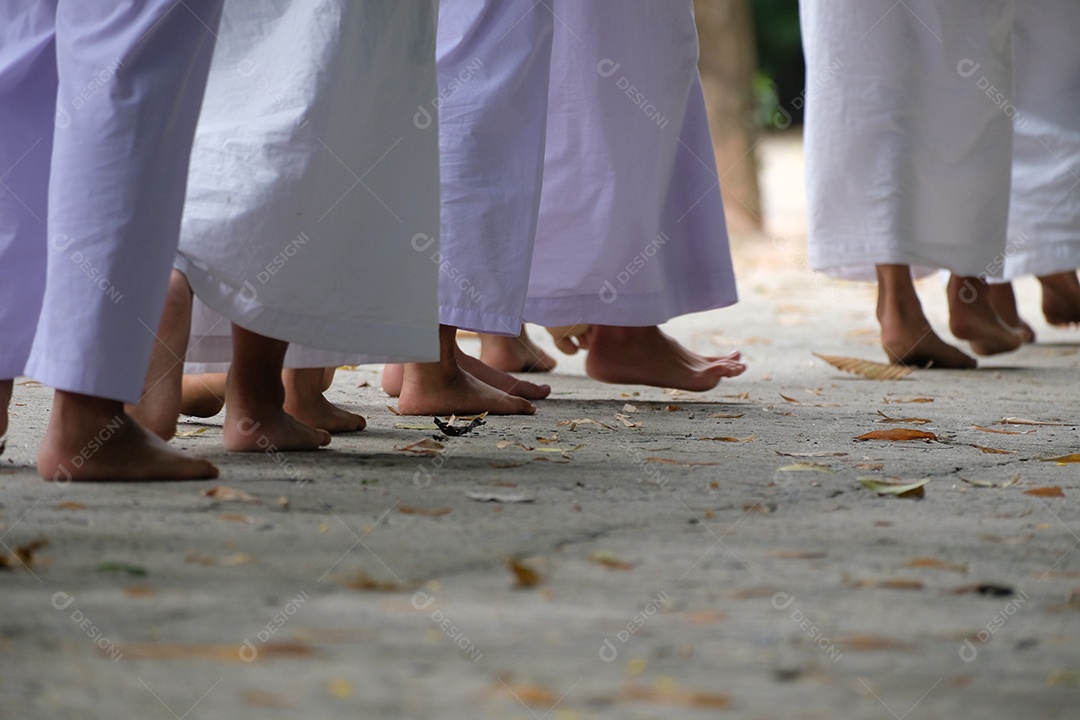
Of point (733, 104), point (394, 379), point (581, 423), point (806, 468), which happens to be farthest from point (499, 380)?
point (733, 104)

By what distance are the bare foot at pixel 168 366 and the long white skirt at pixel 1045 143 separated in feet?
9.13

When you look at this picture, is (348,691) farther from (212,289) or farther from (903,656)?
(212,289)

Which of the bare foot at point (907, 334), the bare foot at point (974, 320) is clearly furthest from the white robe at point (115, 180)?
the bare foot at point (974, 320)

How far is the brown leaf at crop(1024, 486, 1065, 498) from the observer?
180 centimetres

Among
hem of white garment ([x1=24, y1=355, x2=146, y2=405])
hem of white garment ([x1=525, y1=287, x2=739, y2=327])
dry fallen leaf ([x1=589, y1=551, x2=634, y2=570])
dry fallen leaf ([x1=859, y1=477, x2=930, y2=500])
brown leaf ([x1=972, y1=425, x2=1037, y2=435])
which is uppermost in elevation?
hem of white garment ([x1=24, y1=355, x2=146, y2=405])

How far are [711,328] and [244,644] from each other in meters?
3.69

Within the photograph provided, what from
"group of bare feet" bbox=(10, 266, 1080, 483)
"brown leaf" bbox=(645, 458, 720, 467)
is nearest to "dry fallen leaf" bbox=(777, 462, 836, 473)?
"brown leaf" bbox=(645, 458, 720, 467)

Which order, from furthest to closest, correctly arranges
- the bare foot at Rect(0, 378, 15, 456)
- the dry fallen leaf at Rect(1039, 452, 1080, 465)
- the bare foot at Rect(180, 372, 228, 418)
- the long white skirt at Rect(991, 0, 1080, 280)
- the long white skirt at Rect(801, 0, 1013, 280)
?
the long white skirt at Rect(991, 0, 1080, 280)
the long white skirt at Rect(801, 0, 1013, 280)
the bare foot at Rect(180, 372, 228, 418)
the dry fallen leaf at Rect(1039, 452, 1080, 465)
the bare foot at Rect(0, 378, 15, 456)

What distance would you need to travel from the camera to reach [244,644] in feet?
3.67

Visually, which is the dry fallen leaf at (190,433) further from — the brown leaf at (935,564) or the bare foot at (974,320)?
the bare foot at (974,320)

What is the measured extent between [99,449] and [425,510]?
0.45 metres

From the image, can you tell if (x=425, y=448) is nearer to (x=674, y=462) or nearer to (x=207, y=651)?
(x=674, y=462)

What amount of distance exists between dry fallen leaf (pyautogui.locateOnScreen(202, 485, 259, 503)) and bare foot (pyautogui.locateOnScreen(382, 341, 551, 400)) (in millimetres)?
1081

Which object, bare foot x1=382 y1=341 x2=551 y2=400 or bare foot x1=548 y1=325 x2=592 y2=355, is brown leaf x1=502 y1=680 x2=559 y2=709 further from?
bare foot x1=548 y1=325 x2=592 y2=355
